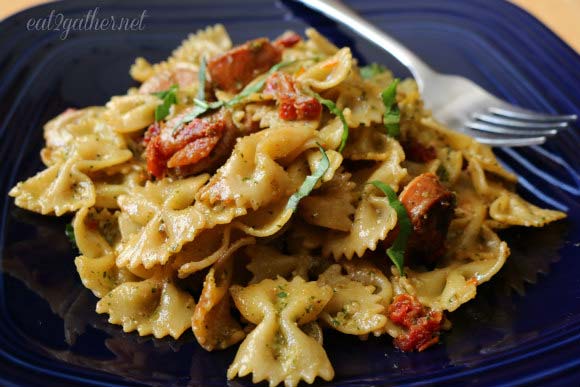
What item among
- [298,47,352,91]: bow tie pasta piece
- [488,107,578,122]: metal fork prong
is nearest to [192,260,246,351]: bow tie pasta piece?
[298,47,352,91]: bow tie pasta piece

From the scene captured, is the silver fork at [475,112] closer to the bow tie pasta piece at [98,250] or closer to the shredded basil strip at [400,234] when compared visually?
the shredded basil strip at [400,234]

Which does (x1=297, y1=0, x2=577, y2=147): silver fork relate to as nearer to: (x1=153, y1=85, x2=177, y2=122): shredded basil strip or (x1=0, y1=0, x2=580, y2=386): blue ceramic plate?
(x1=0, y1=0, x2=580, y2=386): blue ceramic plate

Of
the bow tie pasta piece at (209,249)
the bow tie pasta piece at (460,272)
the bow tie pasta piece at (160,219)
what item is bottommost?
the bow tie pasta piece at (460,272)

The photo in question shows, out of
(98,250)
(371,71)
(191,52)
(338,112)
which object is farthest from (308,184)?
(191,52)

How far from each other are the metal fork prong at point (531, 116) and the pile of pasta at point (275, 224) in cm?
50

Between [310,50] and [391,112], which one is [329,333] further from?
[310,50]

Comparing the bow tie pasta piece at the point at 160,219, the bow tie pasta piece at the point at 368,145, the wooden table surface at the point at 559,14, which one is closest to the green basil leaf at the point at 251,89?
the bow tie pasta piece at the point at 160,219

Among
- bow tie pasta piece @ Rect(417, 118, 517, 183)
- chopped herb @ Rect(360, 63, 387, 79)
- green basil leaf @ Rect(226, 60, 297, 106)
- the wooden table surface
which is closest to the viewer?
green basil leaf @ Rect(226, 60, 297, 106)

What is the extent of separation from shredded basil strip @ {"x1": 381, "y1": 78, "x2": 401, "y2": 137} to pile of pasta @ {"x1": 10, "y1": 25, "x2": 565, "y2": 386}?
0.18ft

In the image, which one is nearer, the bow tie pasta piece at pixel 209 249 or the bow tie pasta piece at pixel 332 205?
the bow tie pasta piece at pixel 209 249

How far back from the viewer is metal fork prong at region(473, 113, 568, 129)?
16.4ft

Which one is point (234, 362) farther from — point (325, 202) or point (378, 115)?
point (378, 115)

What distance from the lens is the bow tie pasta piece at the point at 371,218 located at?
3.91 m

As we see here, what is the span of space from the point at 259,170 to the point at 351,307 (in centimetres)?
87
